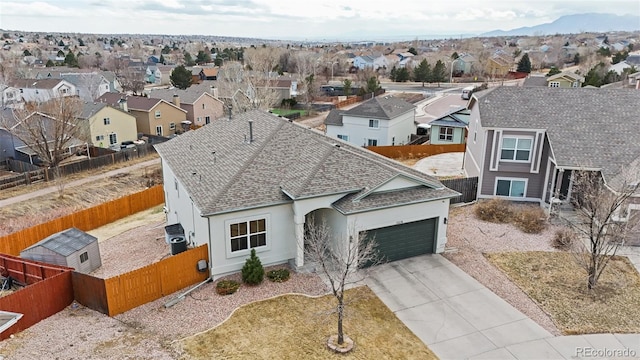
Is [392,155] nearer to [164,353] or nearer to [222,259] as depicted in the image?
[222,259]

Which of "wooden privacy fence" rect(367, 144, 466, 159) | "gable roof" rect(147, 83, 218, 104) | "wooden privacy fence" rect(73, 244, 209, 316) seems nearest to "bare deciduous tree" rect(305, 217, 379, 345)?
"wooden privacy fence" rect(73, 244, 209, 316)

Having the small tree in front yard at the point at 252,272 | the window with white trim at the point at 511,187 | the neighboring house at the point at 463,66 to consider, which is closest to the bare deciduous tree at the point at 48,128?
the small tree in front yard at the point at 252,272

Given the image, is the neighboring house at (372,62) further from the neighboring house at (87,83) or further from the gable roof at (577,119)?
the gable roof at (577,119)

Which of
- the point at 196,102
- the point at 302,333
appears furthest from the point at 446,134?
the point at 302,333

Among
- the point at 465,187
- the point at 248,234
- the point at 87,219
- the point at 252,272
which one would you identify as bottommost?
the point at 87,219

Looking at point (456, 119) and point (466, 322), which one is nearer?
point (466, 322)

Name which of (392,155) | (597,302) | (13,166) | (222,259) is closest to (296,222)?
(222,259)

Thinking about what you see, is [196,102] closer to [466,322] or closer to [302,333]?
[302,333]
